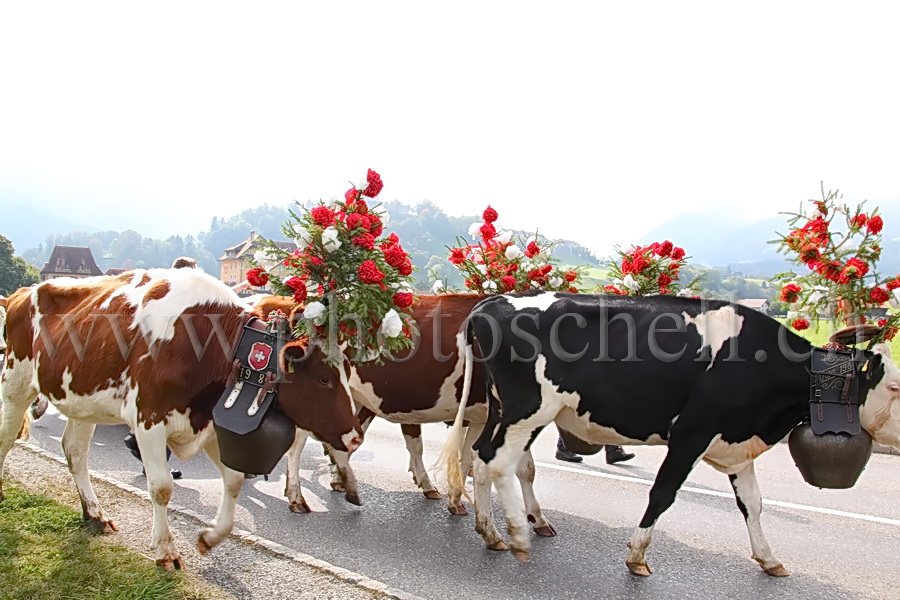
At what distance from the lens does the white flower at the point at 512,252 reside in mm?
6980

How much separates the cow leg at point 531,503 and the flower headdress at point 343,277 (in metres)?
1.57

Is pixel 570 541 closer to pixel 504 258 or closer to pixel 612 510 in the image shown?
pixel 612 510

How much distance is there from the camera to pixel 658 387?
16.0 feet

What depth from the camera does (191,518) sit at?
5684mm

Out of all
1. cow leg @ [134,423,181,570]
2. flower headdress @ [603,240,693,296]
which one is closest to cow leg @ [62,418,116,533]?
cow leg @ [134,423,181,570]

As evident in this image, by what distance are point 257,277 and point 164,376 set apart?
94 centimetres

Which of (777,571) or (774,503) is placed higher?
(777,571)

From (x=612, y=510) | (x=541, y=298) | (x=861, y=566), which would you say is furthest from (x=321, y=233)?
(x=861, y=566)

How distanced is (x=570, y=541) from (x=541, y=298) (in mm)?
1949

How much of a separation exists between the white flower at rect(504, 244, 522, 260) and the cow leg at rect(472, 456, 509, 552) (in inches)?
92.1

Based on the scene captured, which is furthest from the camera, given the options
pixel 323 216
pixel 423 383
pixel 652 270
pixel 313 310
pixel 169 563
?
pixel 652 270

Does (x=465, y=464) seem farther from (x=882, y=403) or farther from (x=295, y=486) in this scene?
(x=882, y=403)

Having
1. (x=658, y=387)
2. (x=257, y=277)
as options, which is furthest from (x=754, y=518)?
(x=257, y=277)

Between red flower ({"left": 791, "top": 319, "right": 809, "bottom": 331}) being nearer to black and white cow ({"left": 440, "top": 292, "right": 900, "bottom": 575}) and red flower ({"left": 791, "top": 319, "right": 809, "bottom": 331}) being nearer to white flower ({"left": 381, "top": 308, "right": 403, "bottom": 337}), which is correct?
black and white cow ({"left": 440, "top": 292, "right": 900, "bottom": 575})
